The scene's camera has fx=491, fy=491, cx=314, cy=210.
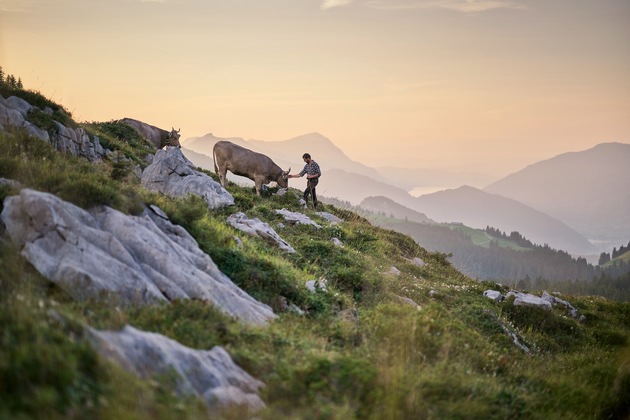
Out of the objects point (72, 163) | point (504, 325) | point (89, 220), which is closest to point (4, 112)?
point (72, 163)

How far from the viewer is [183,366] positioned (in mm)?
7207

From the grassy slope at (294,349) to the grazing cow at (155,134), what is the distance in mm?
20764

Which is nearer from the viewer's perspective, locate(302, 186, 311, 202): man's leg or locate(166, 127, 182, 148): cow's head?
locate(302, 186, 311, 202): man's leg

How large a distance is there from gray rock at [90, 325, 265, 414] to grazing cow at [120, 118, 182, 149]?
3250 cm

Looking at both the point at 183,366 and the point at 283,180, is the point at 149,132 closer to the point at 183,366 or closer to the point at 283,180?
the point at 283,180

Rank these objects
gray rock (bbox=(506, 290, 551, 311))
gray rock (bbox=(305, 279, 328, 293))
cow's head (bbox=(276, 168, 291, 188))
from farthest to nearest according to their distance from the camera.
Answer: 1. cow's head (bbox=(276, 168, 291, 188))
2. gray rock (bbox=(506, 290, 551, 311))
3. gray rock (bbox=(305, 279, 328, 293))

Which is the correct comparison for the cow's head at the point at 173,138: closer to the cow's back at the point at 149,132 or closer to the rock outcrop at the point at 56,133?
the cow's back at the point at 149,132

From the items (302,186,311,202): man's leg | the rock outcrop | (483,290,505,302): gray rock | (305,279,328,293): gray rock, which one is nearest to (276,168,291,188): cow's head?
(302,186,311,202): man's leg

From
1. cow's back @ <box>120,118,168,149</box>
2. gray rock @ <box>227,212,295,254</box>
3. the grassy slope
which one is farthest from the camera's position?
cow's back @ <box>120,118,168,149</box>

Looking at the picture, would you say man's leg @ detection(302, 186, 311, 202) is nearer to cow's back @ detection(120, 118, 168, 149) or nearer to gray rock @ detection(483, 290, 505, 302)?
gray rock @ detection(483, 290, 505, 302)

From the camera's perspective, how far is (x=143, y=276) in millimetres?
10062

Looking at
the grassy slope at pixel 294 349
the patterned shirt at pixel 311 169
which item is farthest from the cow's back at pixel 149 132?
the grassy slope at pixel 294 349

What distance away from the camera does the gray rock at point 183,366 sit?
6738 millimetres

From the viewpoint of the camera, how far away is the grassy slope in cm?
590
